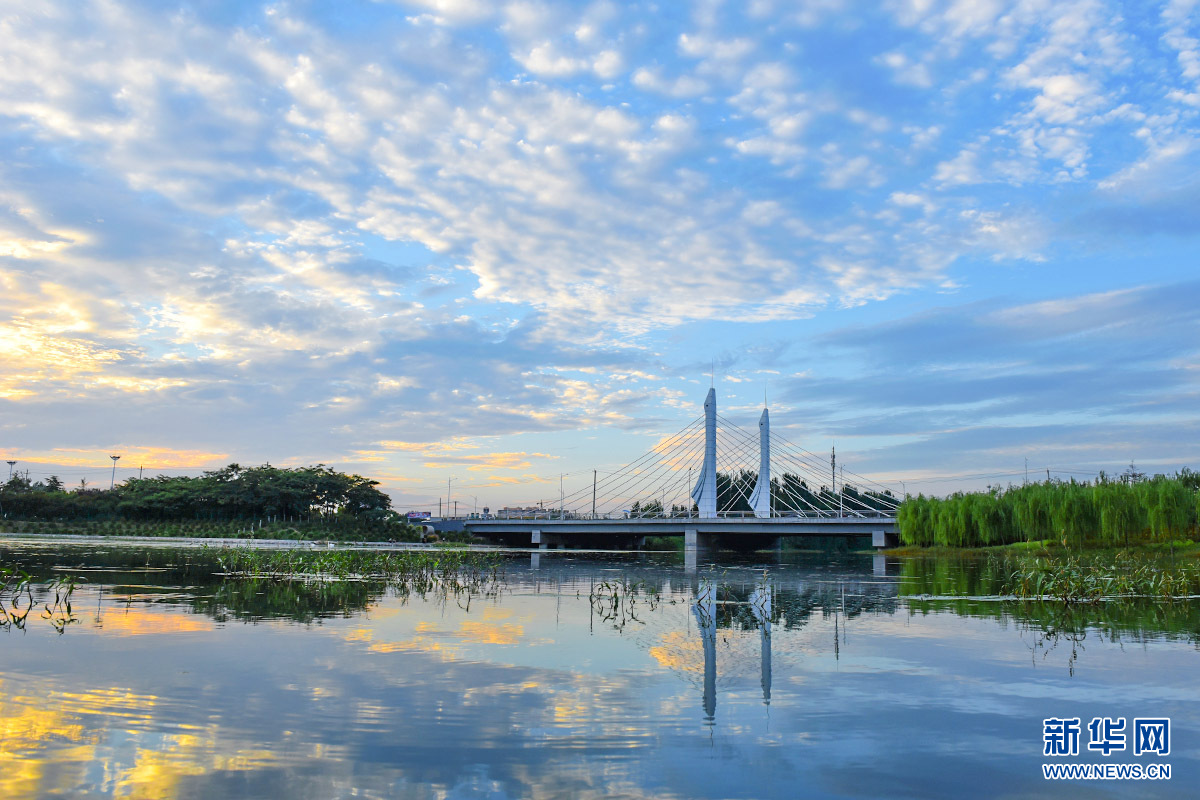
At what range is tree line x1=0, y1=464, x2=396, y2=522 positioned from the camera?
284ft

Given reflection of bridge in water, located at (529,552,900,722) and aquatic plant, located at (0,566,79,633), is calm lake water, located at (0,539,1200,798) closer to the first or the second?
reflection of bridge in water, located at (529,552,900,722)

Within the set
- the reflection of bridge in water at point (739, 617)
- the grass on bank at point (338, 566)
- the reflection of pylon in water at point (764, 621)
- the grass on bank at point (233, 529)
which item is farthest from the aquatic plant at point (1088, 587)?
the grass on bank at point (233, 529)

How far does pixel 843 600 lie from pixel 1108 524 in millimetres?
31224

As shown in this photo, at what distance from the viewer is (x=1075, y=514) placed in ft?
148

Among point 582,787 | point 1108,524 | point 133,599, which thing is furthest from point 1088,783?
point 1108,524

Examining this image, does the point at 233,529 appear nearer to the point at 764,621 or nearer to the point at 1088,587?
the point at 764,621

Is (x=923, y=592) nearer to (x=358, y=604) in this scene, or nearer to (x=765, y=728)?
(x=358, y=604)

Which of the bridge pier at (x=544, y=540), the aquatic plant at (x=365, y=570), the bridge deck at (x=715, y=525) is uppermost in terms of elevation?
the aquatic plant at (x=365, y=570)

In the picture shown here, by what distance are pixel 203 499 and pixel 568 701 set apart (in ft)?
294

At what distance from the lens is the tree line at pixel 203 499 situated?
86438mm

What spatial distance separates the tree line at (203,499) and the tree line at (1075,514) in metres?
63.4

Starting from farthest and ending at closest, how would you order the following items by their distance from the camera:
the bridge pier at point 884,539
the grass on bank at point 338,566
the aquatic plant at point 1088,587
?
the bridge pier at point 884,539, the grass on bank at point 338,566, the aquatic plant at point 1088,587

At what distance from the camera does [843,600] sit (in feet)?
67.4

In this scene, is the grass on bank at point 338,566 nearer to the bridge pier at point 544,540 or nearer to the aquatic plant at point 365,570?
the aquatic plant at point 365,570
